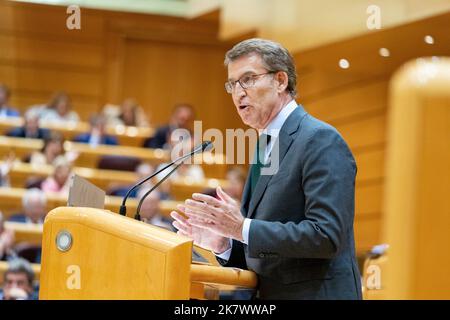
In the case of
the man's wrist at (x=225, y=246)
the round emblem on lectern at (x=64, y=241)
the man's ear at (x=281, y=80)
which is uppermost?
the man's ear at (x=281, y=80)

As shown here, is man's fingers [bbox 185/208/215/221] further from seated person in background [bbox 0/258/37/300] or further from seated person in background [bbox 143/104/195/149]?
seated person in background [bbox 143/104/195/149]

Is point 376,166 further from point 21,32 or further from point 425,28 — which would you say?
point 21,32

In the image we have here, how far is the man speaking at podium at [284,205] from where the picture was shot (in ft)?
6.70

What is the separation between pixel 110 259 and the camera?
1893 millimetres

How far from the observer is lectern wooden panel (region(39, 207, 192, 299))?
1.84 meters

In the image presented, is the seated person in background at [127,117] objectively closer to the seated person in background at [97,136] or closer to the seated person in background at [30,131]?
the seated person in background at [97,136]

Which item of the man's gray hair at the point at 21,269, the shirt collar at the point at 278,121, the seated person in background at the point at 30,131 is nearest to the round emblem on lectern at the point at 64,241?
the shirt collar at the point at 278,121

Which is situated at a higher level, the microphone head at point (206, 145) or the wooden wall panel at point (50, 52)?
the wooden wall panel at point (50, 52)

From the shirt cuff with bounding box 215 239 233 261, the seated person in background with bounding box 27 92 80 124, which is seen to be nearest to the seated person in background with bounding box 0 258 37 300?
the shirt cuff with bounding box 215 239 233 261

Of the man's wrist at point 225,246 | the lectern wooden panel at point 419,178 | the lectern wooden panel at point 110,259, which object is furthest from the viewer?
the man's wrist at point 225,246

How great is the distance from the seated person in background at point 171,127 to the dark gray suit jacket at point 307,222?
609 cm

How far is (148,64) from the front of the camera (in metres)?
10.4
